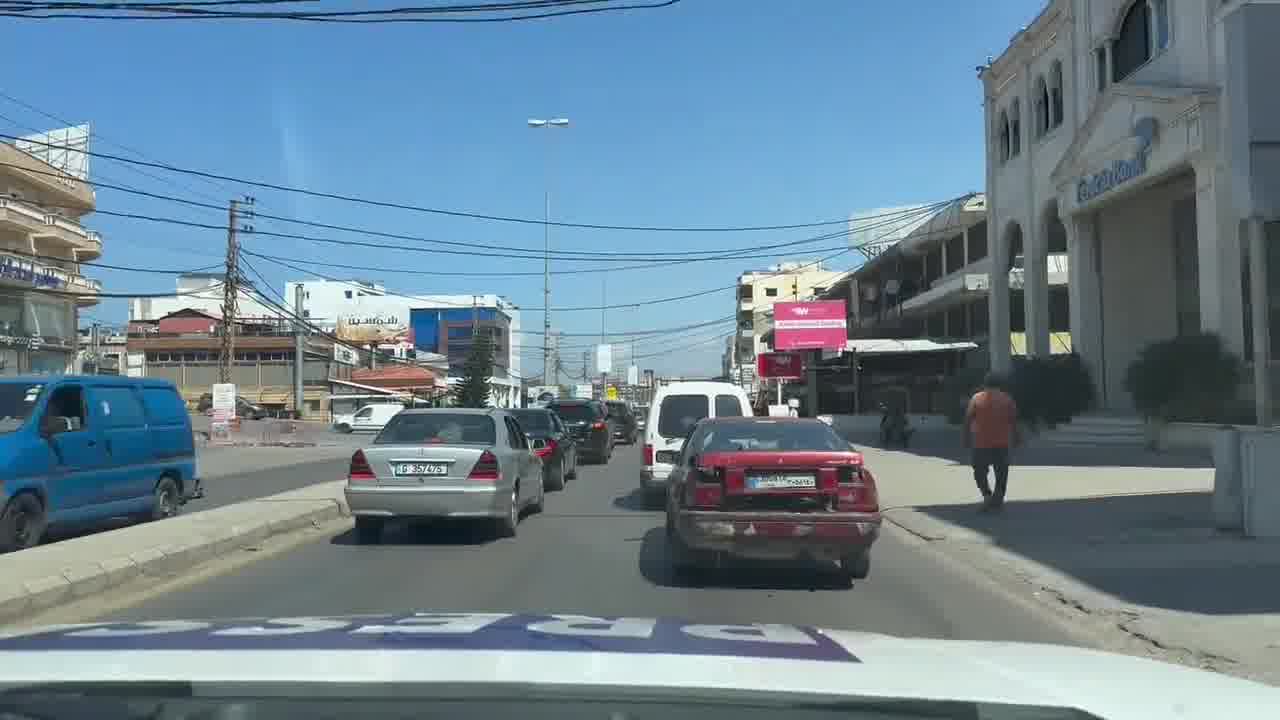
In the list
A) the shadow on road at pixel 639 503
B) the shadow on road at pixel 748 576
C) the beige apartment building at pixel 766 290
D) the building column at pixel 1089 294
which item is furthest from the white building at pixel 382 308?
the shadow on road at pixel 748 576

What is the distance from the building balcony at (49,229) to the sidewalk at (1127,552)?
32.8m

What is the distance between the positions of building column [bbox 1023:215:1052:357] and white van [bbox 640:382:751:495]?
1974 cm

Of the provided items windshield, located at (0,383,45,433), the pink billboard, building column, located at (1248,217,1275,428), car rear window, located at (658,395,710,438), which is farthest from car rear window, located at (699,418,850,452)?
the pink billboard

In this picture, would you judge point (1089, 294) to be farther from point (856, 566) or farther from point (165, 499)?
point (165, 499)

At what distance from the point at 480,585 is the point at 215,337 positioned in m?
75.1

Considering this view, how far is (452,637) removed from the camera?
2475 mm

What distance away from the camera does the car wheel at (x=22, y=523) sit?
10523 millimetres

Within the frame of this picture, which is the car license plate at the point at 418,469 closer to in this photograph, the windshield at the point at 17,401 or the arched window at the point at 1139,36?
the windshield at the point at 17,401

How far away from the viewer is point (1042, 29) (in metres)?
32.1

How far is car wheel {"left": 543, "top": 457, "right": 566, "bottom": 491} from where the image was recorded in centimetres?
1878

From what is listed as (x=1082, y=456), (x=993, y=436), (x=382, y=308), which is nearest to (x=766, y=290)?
(x=382, y=308)

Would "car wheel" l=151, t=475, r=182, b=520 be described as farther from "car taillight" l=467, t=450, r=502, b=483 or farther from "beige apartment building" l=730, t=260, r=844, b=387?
"beige apartment building" l=730, t=260, r=844, b=387

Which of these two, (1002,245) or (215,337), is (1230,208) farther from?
(215,337)

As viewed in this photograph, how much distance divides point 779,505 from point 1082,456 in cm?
1638
